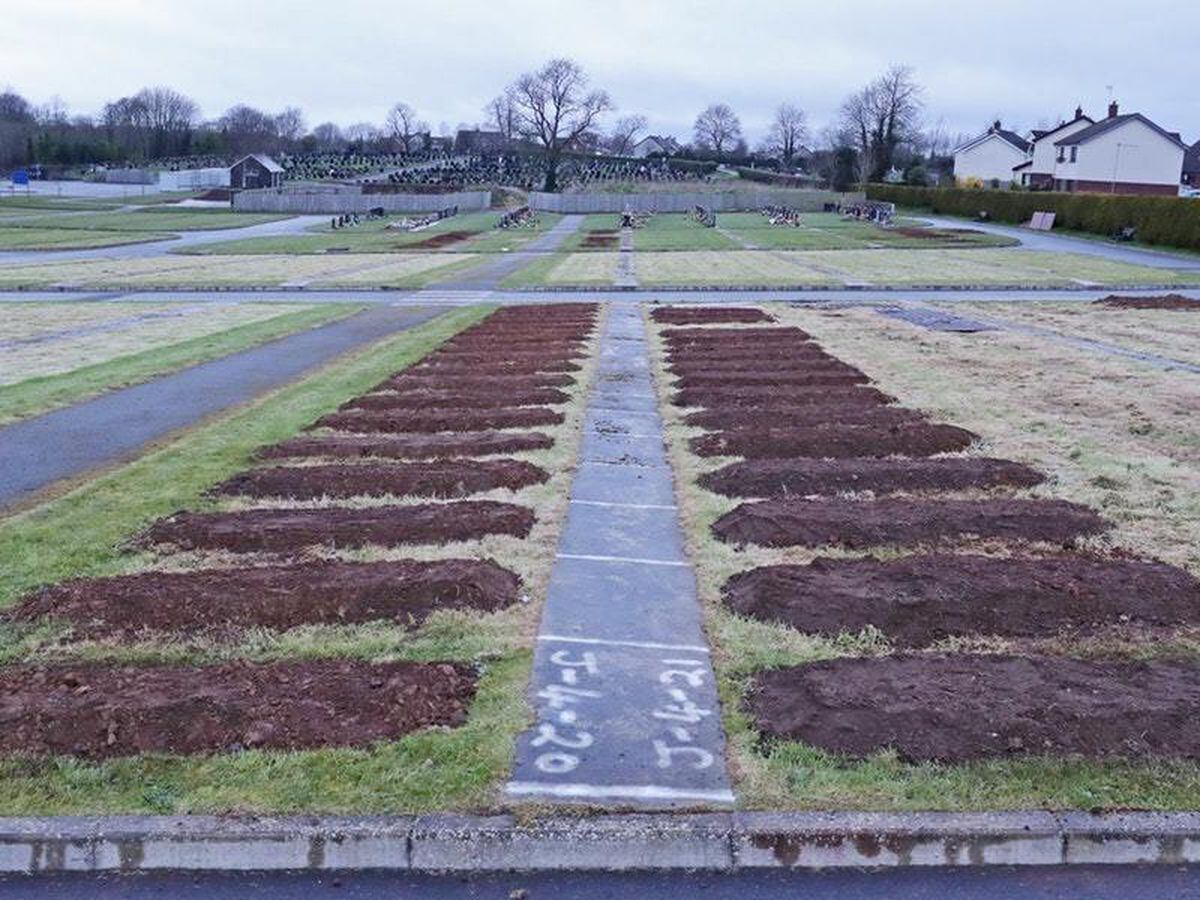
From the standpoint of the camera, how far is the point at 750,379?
17.9m

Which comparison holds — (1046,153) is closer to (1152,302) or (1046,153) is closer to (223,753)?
(1152,302)

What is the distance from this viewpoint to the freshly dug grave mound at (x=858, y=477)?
11.3 m

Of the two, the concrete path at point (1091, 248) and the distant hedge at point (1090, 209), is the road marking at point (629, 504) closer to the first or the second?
the concrete path at point (1091, 248)

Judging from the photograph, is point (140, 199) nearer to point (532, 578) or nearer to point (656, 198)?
point (656, 198)

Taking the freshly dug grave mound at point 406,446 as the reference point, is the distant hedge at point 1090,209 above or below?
above

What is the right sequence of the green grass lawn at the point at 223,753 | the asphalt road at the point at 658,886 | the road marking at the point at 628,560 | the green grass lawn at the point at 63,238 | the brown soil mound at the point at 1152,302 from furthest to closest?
1. the green grass lawn at the point at 63,238
2. the brown soil mound at the point at 1152,302
3. the road marking at the point at 628,560
4. the green grass lawn at the point at 223,753
5. the asphalt road at the point at 658,886

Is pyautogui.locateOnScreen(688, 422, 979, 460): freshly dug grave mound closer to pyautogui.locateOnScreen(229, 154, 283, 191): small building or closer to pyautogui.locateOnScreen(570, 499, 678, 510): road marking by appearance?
pyautogui.locateOnScreen(570, 499, 678, 510): road marking

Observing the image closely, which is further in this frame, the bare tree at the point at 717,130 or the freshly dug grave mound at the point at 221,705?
the bare tree at the point at 717,130

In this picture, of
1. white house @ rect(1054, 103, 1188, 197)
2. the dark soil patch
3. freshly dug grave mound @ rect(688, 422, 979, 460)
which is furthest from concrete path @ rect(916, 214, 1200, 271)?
freshly dug grave mound @ rect(688, 422, 979, 460)

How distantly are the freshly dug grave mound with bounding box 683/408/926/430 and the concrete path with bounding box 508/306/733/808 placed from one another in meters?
2.79

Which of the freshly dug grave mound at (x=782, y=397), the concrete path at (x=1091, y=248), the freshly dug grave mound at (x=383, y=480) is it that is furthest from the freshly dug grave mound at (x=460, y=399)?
the concrete path at (x=1091, y=248)

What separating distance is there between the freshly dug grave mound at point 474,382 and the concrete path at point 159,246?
38.2 meters

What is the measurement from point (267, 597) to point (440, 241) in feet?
186

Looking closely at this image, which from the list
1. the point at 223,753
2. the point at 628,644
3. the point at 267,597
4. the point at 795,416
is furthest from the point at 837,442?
the point at 223,753
